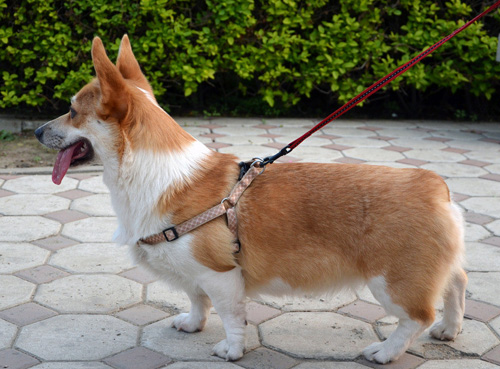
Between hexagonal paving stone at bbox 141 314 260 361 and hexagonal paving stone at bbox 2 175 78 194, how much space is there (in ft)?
8.27

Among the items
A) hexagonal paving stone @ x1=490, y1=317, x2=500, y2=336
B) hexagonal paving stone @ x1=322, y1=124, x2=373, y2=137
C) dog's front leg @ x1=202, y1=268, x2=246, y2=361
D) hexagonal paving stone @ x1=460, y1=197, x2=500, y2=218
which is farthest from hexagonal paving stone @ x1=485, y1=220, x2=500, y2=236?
hexagonal paving stone @ x1=322, y1=124, x2=373, y2=137

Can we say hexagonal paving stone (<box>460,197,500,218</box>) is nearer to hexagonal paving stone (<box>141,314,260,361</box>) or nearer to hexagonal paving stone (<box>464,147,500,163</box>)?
hexagonal paving stone (<box>464,147,500,163</box>)

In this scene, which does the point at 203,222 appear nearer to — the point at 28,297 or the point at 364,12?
the point at 28,297

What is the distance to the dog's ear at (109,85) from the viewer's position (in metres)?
2.61

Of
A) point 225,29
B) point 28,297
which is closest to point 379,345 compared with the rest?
point 28,297

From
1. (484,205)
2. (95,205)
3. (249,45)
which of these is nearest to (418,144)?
(484,205)

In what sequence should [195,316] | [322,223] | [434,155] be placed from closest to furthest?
1. [322,223]
2. [195,316]
3. [434,155]

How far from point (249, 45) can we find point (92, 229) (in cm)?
405

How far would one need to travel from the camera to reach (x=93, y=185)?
18.1 feet

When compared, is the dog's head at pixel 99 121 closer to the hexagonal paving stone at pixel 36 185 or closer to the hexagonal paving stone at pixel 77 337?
the hexagonal paving stone at pixel 77 337

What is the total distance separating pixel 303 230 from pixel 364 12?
5939 mm

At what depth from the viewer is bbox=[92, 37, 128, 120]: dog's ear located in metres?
2.61

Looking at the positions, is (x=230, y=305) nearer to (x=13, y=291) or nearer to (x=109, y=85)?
(x=109, y=85)

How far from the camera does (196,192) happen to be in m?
2.86
